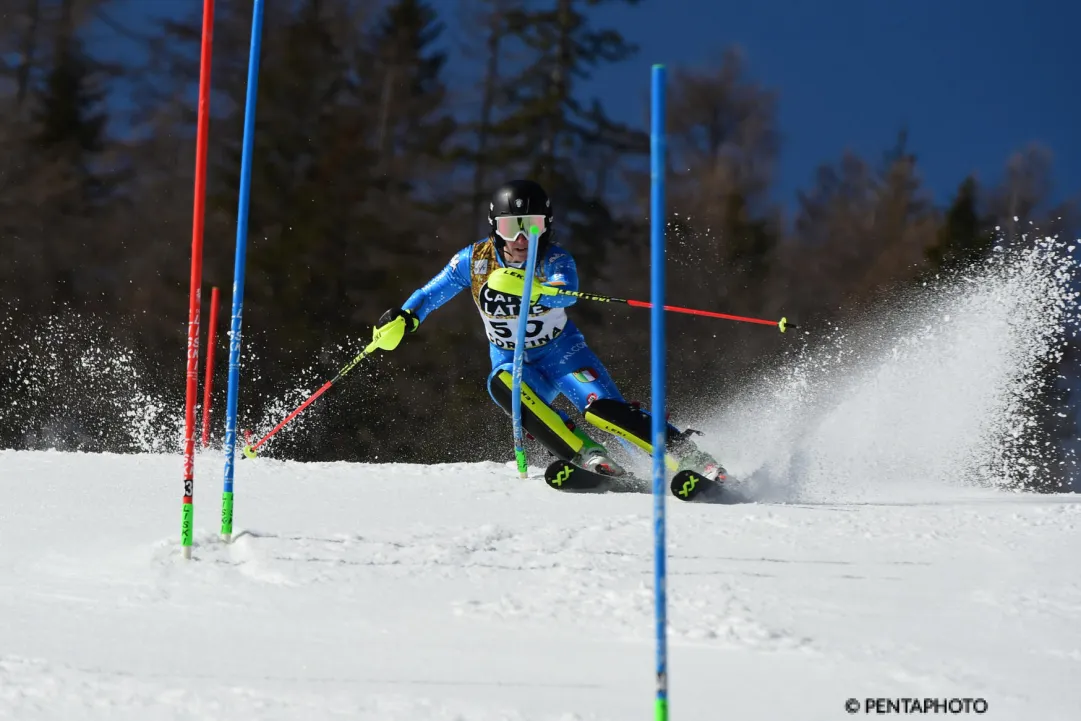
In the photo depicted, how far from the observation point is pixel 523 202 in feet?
16.4

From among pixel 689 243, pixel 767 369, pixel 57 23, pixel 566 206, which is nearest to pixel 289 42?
pixel 57 23

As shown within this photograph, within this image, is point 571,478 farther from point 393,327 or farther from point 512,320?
point 393,327

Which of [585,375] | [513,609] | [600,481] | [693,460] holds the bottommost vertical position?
[513,609]

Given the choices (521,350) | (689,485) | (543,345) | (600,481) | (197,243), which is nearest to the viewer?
(197,243)

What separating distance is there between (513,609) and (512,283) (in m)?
2.41

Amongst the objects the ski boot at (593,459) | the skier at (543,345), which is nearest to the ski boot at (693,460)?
the skier at (543,345)

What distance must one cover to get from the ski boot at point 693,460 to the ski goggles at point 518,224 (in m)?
1.24

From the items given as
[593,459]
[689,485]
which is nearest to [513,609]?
[689,485]

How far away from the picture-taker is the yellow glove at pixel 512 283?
4828 millimetres

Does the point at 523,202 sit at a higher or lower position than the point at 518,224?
higher

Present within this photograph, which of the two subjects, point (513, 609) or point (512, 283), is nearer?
point (513, 609)

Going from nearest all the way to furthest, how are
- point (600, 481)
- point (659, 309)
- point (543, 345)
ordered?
point (659, 309) → point (600, 481) → point (543, 345)

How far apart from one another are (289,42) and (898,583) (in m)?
16.1

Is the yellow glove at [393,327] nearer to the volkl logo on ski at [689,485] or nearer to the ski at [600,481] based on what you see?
the ski at [600,481]
